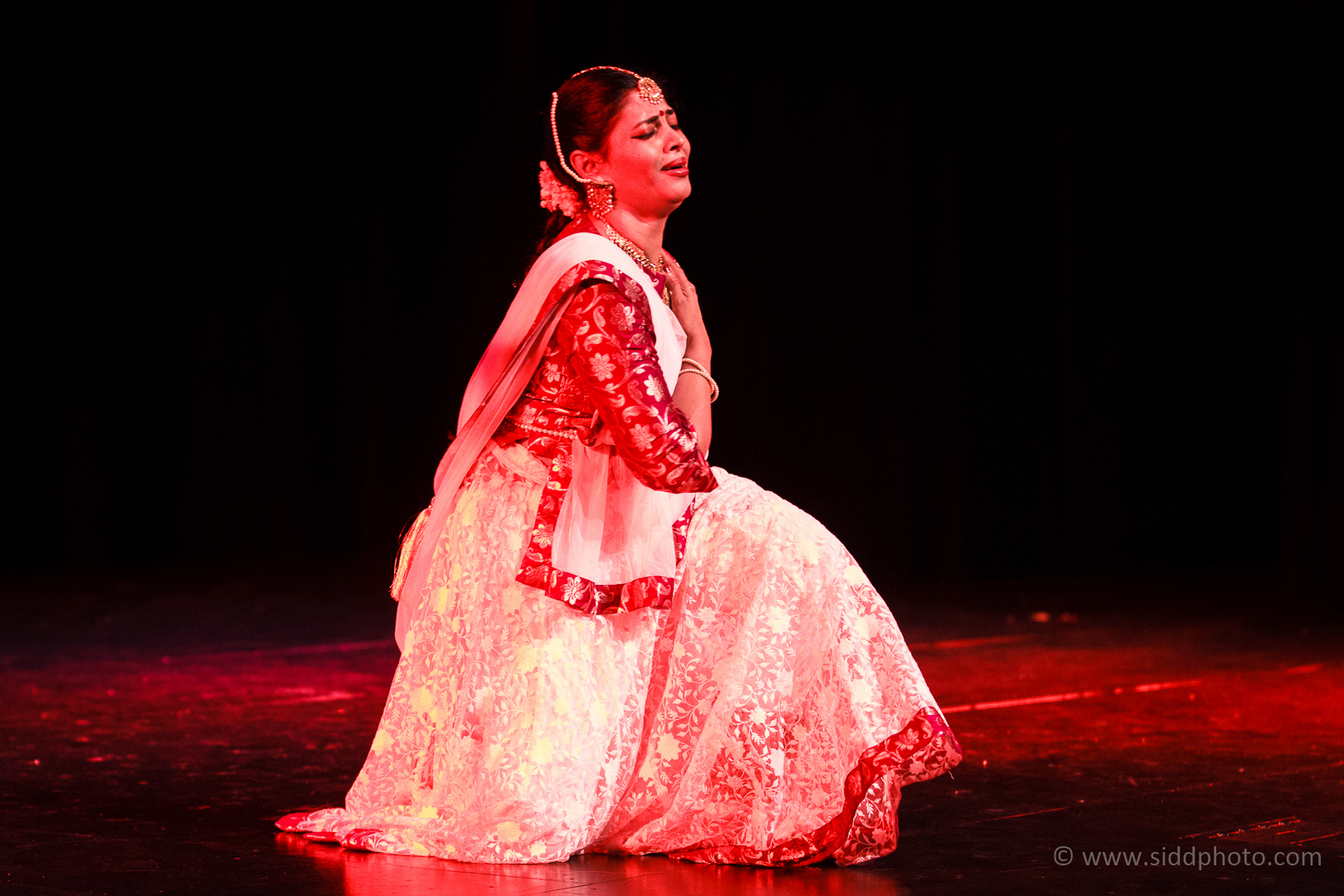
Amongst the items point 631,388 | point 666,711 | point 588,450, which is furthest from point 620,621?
point 631,388

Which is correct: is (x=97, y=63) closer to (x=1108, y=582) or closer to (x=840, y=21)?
(x=840, y=21)

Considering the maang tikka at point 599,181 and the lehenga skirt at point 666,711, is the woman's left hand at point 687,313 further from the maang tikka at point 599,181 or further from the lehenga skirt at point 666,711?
the lehenga skirt at point 666,711

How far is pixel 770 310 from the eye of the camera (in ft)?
25.4

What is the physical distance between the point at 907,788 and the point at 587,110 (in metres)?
1.32

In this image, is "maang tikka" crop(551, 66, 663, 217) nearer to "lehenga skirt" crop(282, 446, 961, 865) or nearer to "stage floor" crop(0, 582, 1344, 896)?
"lehenga skirt" crop(282, 446, 961, 865)

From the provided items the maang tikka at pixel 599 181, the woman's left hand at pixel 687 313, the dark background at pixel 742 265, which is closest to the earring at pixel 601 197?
the maang tikka at pixel 599 181

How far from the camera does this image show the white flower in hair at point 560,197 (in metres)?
2.45

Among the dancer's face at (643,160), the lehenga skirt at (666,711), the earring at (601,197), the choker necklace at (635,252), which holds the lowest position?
the lehenga skirt at (666,711)

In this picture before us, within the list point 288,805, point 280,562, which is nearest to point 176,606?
point 280,562

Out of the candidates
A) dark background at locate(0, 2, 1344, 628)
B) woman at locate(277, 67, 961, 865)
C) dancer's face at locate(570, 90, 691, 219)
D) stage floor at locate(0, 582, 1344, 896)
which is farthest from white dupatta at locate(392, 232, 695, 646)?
dark background at locate(0, 2, 1344, 628)

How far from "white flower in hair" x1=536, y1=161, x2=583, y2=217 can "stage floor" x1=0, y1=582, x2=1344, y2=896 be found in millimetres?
937

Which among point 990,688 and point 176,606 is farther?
point 176,606

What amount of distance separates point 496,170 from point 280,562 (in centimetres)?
219

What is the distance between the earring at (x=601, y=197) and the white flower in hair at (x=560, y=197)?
0.03 meters
